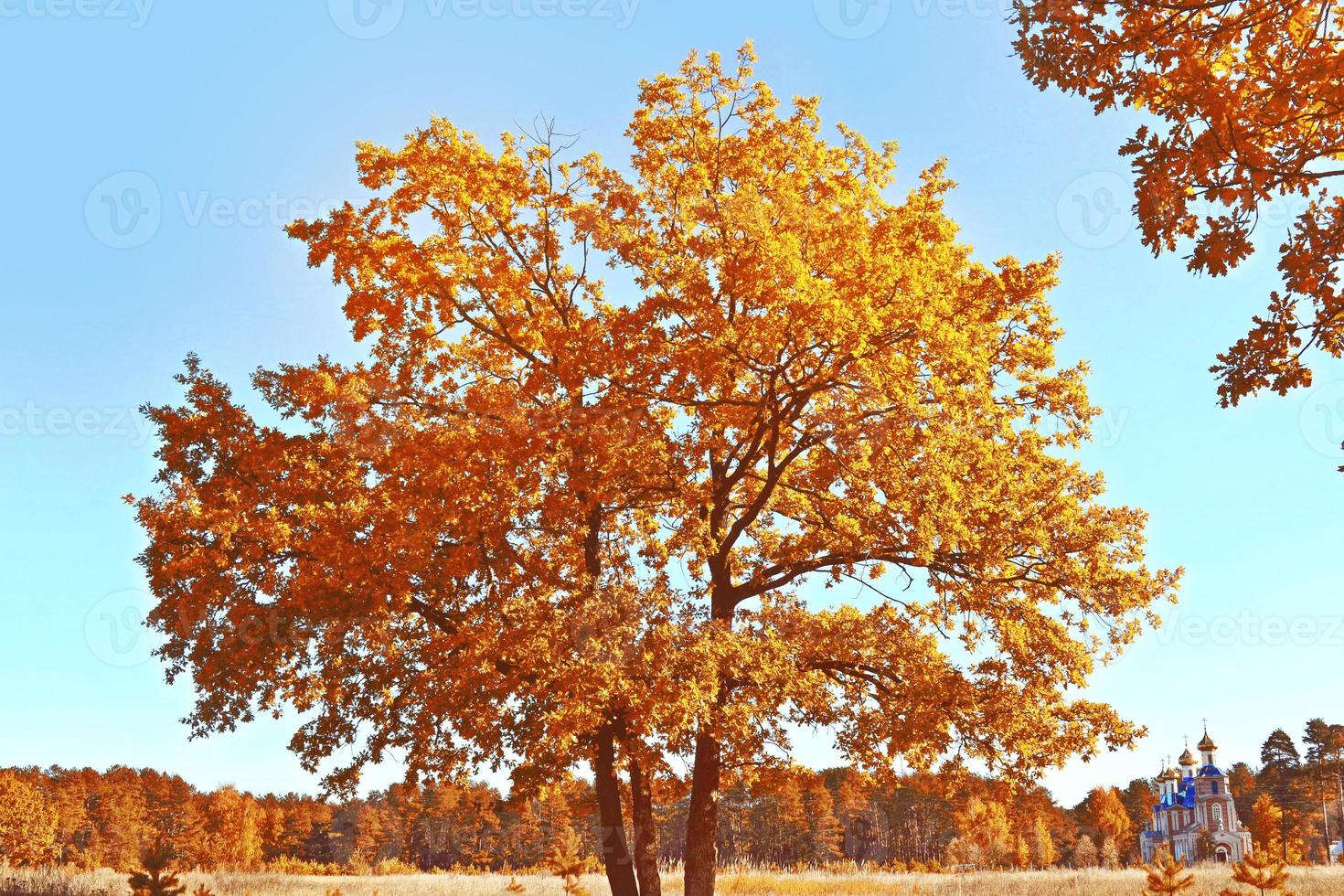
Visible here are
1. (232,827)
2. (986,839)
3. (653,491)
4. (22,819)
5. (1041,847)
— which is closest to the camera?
(653,491)

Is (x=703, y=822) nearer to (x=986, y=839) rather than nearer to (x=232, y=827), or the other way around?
(x=986, y=839)

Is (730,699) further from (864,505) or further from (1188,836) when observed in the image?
(1188,836)

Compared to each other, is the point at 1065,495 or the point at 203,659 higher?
the point at 1065,495

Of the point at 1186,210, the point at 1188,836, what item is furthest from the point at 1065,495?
the point at 1188,836

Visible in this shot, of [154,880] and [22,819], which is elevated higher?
[154,880]

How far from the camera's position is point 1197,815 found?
83.2 metres

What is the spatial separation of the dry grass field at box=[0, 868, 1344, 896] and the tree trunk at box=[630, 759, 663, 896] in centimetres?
522

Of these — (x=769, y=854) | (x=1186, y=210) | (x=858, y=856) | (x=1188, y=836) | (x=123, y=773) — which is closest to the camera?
(x=1186, y=210)

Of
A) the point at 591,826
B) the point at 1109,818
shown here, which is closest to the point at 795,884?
the point at 591,826

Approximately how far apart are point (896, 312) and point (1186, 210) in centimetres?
594

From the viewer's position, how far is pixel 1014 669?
17.6 m

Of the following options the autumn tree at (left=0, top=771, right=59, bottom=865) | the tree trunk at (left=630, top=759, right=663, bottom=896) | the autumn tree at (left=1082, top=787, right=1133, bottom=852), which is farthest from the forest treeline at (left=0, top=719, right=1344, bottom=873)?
the tree trunk at (left=630, top=759, right=663, bottom=896)

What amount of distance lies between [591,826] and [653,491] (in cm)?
5752

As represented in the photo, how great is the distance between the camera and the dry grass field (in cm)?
2309
